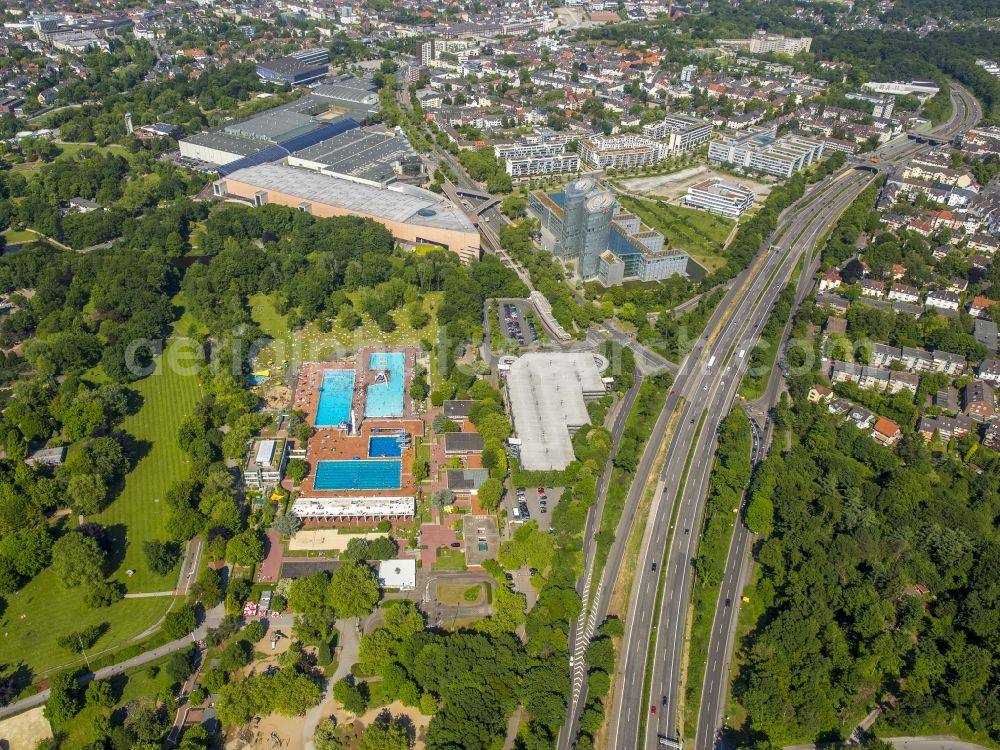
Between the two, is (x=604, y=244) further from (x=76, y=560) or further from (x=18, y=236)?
(x=18, y=236)

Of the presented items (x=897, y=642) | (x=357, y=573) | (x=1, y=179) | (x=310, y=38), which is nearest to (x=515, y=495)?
(x=357, y=573)

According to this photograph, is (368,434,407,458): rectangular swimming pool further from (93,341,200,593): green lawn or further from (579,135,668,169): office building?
(579,135,668,169): office building

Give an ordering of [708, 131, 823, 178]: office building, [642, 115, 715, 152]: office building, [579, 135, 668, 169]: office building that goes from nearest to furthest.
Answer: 1. [708, 131, 823, 178]: office building
2. [579, 135, 668, 169]: office building
3. [642, 115, 715, 152]: office building

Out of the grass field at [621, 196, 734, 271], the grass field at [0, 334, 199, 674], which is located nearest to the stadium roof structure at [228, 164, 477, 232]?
the grass field at [621, 196, 734, 271]

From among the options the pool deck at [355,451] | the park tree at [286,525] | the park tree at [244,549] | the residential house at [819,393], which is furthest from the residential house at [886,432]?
the park tree at [244,549]

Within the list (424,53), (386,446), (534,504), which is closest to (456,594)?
(534,504)

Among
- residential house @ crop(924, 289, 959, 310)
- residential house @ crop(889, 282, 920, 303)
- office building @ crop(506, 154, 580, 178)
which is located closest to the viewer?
residential house @ crop(924, 289, 959, 310)

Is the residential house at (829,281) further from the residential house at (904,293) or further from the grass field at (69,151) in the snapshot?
the grass field at (69,151)
